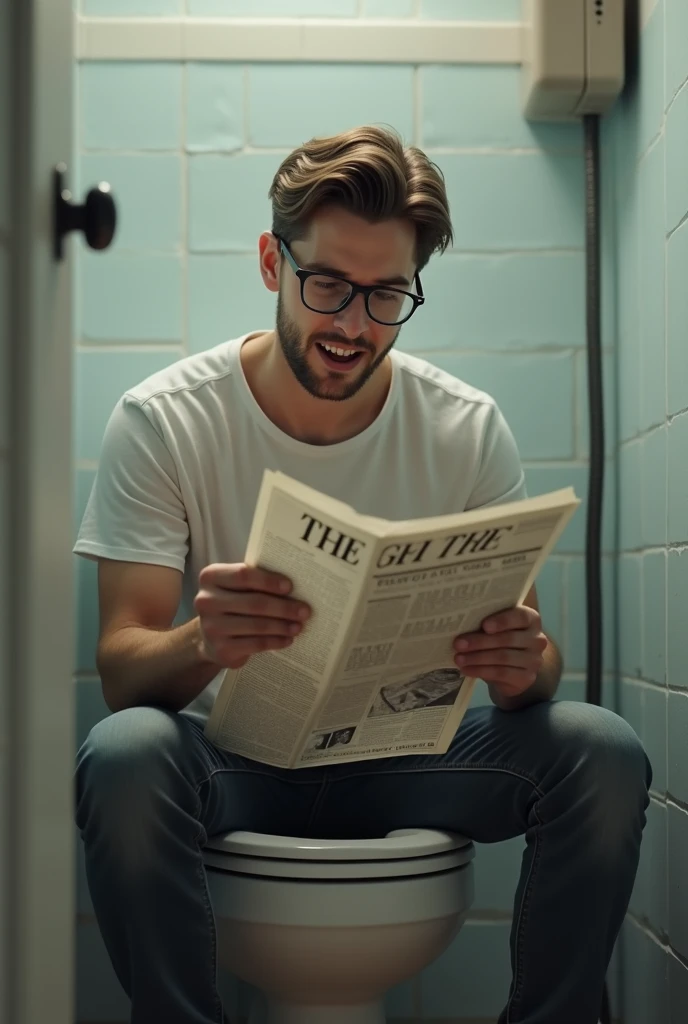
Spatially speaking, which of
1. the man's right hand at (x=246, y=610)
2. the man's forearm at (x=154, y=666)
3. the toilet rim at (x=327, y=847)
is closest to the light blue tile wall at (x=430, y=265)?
the man's forearm at (x=154, y=666)

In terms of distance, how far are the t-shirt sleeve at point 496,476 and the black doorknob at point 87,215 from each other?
944mm

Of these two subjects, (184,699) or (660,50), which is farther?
(660,50)

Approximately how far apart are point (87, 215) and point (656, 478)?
1032 mm

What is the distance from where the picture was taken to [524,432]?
1725 mm

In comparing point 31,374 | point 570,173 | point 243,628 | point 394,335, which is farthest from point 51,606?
point 570,173

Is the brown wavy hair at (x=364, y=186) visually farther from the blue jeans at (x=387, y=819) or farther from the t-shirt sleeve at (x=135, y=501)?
the blue jeans at (x=387, y=819)

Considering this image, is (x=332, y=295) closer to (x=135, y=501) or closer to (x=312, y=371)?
(x=312, y=371)

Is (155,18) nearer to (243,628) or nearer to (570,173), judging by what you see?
(570,173)

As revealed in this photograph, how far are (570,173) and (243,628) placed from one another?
1.01 metres

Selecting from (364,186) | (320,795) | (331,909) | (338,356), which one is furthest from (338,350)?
(331,909)

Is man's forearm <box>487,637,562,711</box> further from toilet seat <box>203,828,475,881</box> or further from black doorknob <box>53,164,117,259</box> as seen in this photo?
black doorknob <box>53,164,117,259</box>

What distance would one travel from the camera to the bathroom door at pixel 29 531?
0.54 m

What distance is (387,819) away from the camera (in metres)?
1.33

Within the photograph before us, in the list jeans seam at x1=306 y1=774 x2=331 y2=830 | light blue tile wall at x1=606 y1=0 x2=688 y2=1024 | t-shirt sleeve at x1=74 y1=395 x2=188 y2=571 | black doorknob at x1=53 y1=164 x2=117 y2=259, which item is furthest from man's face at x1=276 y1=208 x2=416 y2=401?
black doorknob at x1=53 y1=164 x2=117 y2=259
